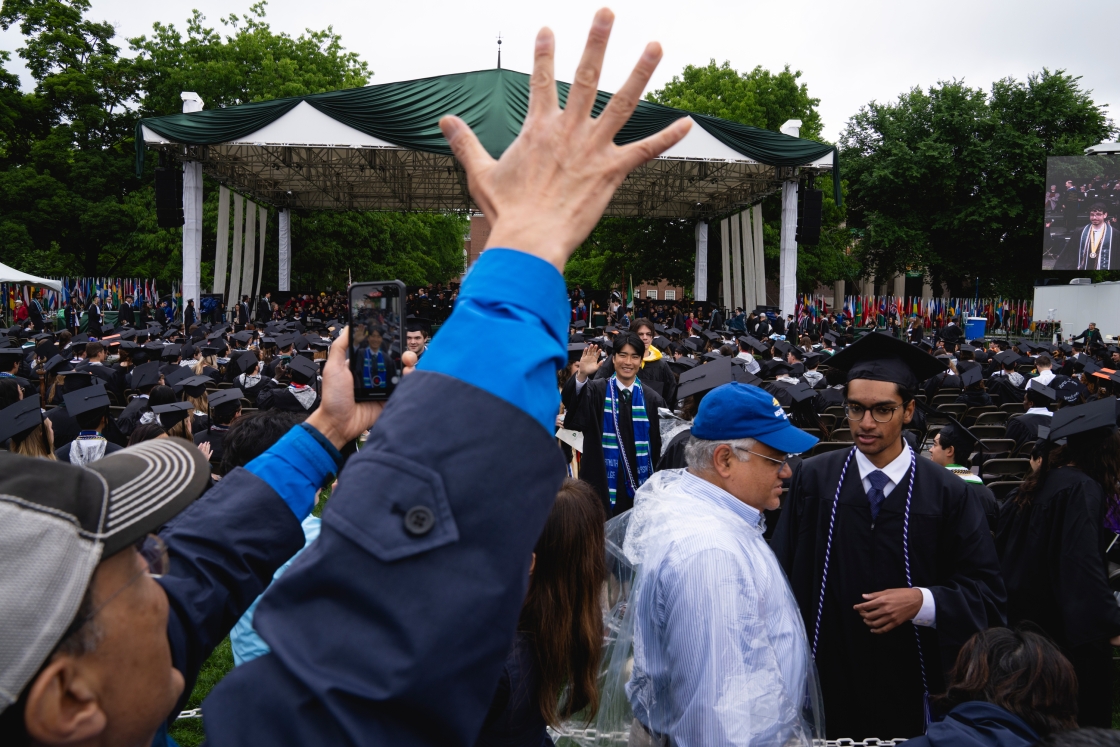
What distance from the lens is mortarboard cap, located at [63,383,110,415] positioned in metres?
5.49

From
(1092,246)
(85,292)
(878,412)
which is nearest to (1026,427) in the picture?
(878,412)

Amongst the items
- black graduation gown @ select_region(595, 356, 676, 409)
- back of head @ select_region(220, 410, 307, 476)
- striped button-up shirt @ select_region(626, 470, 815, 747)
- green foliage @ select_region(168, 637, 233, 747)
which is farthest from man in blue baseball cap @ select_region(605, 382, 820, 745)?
black graduation gown @ select_region(595, 356, 676, 409)

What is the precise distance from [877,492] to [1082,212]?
32.6 m

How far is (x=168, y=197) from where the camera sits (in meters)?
19.1

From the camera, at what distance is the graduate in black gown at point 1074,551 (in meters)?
3.36

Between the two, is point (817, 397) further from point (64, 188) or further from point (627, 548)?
point (64, 188)

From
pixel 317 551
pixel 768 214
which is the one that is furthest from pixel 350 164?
pixel 317 551

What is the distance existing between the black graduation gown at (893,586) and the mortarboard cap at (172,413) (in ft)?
15.5

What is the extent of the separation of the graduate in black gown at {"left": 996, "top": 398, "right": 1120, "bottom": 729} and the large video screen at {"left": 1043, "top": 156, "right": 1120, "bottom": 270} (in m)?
30.0

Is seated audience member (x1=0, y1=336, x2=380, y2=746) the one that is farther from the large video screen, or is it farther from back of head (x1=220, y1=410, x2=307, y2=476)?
the large video screen

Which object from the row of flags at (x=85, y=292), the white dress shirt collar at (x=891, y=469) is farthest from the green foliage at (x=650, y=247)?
the white dress shirt collar at (x=891, y=469)

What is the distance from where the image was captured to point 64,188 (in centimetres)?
3136

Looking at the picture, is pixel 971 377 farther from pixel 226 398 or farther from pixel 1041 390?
pixel 226 398

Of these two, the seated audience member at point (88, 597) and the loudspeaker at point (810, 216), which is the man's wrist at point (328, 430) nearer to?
the seated audience member at point (88, 597)
